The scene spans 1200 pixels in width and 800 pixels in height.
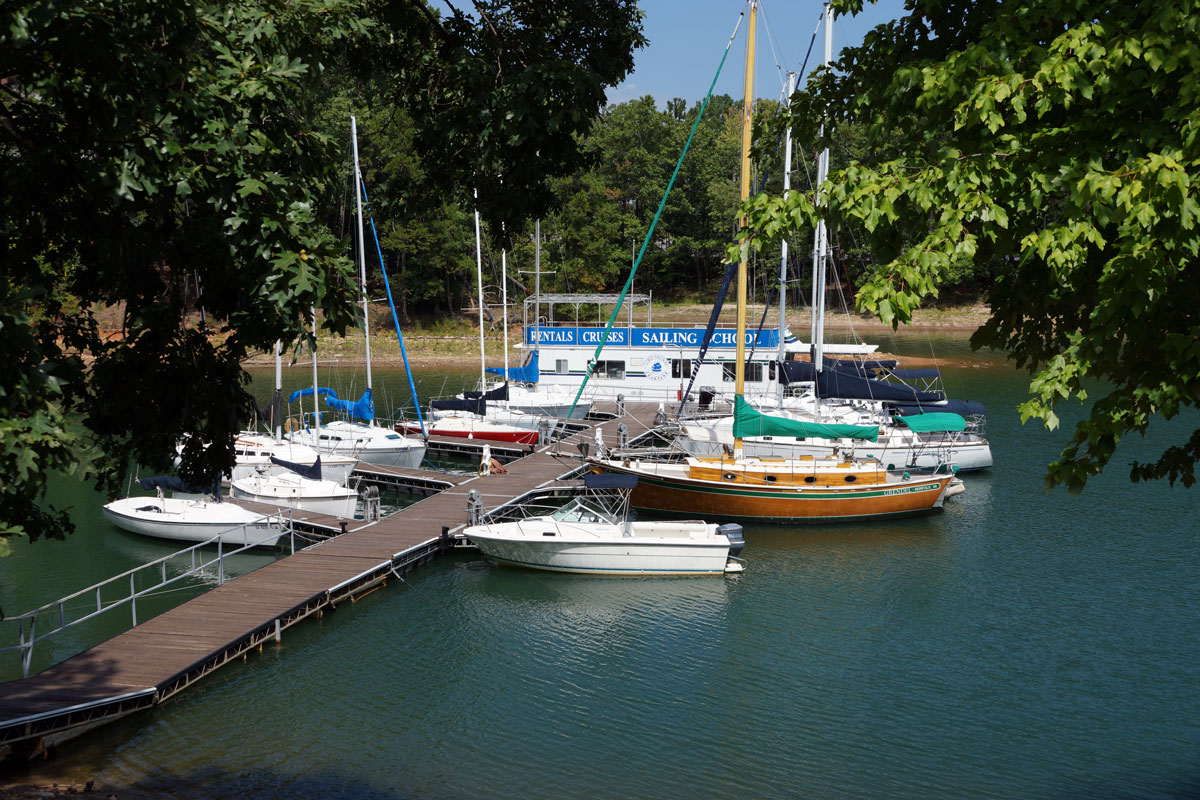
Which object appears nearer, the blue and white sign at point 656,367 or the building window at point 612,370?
the blue and white sign at point 656,367

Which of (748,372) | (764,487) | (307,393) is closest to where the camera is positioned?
(764,487)

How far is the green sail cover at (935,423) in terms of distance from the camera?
33719 millimetres

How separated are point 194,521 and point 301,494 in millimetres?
2917

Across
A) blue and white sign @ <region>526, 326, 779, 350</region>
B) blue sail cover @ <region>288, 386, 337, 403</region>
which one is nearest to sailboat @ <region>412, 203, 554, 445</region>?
blue sail cover @ <region>288, 386, 337, 403</region>

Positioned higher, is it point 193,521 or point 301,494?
point 301,494

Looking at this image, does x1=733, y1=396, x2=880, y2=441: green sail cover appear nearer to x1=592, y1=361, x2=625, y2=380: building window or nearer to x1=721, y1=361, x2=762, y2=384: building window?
x1=721, y1=361, x2=762, y2=384: building window

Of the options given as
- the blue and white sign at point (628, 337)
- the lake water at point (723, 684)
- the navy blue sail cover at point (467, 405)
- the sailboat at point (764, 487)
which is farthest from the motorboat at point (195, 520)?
the blue and white sign at point (628, 337)

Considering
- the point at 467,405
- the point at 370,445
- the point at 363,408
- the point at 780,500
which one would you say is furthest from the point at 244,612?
the point at 467,405

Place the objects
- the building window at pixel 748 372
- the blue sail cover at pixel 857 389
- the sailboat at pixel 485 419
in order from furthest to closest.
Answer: the building window at pixel 748 372, the sailboat at pixel 485 419, the blue sail cover at pixel 857 389

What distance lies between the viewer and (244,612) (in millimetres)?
19078

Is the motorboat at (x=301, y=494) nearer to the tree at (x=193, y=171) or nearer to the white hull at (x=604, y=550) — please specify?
the white hull at (x=604, y=550)

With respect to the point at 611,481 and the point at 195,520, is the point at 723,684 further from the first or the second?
the point at 195,520

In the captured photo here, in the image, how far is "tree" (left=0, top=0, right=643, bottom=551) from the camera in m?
6.80

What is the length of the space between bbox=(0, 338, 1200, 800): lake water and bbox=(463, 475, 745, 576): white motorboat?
1.25 ft
